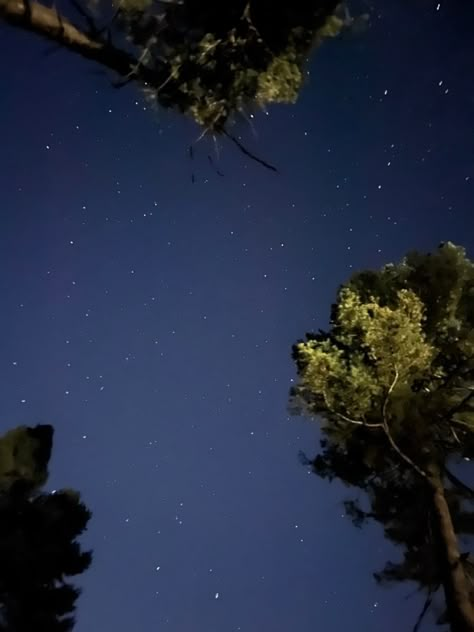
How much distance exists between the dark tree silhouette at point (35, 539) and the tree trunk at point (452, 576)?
8.32 metres

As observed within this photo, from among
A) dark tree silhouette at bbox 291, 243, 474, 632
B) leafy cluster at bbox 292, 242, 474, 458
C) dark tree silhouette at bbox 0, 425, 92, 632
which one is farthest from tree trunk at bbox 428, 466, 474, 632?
dark tree silhouette at bbox 0, 425, 92, 632

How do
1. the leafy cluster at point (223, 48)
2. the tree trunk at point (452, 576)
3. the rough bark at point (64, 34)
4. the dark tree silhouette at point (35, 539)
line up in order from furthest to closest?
the dark tree silhouette at point (35, 539) → the tree trunk at point (452, 576) → the leafy cluster at point (223, 48) → the rough bark at point (64, 34)

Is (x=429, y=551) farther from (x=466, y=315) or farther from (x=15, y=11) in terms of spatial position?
(x=15, y=11)

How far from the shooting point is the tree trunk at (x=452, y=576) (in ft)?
27.1

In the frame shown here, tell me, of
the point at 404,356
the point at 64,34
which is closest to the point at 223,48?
the point at 64,34

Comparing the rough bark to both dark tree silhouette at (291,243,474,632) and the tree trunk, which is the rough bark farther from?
the tree trunk

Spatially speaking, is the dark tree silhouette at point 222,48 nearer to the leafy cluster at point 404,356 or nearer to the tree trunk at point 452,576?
the leafy cluster at point 404,356

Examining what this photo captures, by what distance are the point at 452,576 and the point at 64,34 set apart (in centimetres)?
852

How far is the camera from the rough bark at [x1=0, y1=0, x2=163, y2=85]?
4391 millimetres

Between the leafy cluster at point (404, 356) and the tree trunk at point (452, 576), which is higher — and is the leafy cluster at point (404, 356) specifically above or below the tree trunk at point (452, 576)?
above

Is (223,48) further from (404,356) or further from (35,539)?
(35,539)

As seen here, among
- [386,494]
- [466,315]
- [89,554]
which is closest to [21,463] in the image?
[89,554]

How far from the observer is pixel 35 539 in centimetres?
1321

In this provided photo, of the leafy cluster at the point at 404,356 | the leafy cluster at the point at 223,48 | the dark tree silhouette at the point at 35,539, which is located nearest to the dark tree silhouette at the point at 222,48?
the leafy cluster at the point at 223,48
